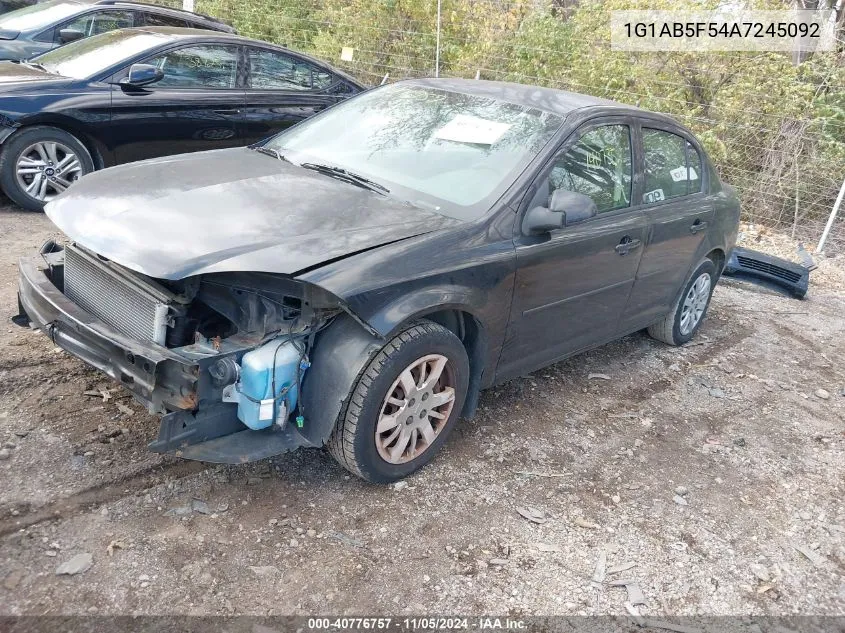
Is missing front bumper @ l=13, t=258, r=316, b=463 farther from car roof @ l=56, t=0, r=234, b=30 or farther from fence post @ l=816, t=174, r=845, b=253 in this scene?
fence post @ l=816, t=174, r=845, b=253

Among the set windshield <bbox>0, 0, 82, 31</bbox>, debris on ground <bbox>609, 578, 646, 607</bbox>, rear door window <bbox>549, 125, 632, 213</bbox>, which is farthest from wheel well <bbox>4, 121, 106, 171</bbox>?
debris on ground <bbox>609, 578, 646, 607</bbox>

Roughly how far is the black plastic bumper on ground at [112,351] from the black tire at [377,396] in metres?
0.69

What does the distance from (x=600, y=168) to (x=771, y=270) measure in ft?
13.8

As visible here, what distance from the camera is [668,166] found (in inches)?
191

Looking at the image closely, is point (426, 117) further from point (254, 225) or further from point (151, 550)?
point (151, 550)

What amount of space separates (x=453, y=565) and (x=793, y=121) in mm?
8265

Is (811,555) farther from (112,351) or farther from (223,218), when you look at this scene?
(112,351)

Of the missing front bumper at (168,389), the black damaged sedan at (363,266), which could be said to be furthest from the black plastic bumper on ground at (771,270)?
the missing front bumper at (168,389)

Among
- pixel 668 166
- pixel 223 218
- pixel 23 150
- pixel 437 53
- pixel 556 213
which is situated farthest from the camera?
pixel 437 53

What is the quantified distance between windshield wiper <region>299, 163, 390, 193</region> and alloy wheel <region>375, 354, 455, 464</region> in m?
0.96

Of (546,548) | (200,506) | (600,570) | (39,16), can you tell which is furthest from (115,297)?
(39,16)

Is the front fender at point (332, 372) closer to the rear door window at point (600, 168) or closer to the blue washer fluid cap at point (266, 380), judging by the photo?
the blue washer fluid cap at point (266, 380)

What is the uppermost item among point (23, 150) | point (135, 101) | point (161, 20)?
point (161, 20)

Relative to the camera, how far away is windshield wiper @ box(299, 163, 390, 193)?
3.77 m
